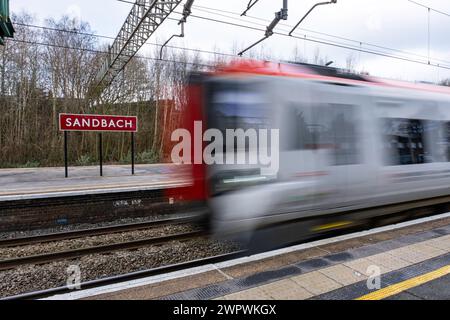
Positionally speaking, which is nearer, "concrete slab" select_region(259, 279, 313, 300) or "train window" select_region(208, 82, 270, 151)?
"concrete slab" select_region(259, 279, 313, 300)

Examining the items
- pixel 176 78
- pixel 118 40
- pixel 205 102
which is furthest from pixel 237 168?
pixel 176 78

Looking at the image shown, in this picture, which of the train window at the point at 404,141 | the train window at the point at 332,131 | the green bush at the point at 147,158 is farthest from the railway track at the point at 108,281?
the green bush at the point at 147,158

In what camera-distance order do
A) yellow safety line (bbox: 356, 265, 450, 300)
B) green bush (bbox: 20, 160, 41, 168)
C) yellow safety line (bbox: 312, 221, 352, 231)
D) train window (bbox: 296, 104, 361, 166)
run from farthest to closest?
green bush (bbox: 20, 160, 41, 168), yellow safety line (bbox: 312, 221, 352, 231), train window (bbox: 296, 104, 361, 166), yellow safety line (bbox: 356, 265, 450, 300)

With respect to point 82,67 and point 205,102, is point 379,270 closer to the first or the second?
point 205,102

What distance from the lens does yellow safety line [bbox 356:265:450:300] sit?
3.04 m

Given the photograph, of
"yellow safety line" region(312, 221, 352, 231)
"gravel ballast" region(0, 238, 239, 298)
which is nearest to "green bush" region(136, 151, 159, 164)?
"gravel ballast" region(0, 238, 239, 298)

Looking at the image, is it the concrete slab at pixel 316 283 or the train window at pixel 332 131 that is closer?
the concrete slab at pixel 316 283

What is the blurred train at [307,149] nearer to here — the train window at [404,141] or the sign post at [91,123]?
the train window at [404,141]

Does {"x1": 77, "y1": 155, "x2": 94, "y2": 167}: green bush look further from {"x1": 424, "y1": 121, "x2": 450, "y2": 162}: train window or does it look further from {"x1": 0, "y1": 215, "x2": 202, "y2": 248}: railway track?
{"x1": 424, "y1": 121, "x2": 450, "y2": 162}: train window

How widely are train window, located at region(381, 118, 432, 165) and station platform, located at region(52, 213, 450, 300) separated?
1.65 meters

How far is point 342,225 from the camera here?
5.39 m

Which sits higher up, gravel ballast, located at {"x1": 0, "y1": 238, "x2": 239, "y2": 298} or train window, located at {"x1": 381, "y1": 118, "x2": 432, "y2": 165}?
train window, located at {"x1": 381, "y1": 118, "x2": 432, "y2": 165}

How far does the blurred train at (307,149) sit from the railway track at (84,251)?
1690 millimetres

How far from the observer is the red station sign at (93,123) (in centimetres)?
1219
